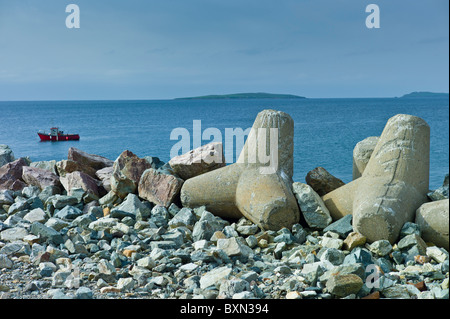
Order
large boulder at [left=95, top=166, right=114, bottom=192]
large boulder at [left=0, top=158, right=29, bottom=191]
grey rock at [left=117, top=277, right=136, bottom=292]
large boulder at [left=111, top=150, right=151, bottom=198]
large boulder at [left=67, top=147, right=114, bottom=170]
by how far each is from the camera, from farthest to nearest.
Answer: large boulder at [left=67, top=147, right=114, bottom=170]
large boulder at [left=0, top=158, right=29, bottom=191]
large boulder at [left=95, top=166, right=114, bottom=192]
large boulder at [left=111, top=150, right=151, bottom=198]
grey rock at [left=117, top=277, right=136, bottom=292]

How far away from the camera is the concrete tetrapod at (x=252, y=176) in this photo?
6.11m

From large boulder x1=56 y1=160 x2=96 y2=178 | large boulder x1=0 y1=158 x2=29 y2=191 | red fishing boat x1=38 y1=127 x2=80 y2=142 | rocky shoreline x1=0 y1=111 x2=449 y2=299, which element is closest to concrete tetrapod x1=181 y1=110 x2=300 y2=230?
rocky shoreline x1=0 y1=111 x2=449 y2=299

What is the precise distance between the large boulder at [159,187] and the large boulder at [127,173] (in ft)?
0.67

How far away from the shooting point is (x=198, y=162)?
698 centimetres

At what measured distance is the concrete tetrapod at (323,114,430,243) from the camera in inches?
206

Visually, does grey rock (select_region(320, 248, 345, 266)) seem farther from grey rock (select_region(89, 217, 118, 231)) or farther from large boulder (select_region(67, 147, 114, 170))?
large boulder (select_region(67, 147, 114, 170))

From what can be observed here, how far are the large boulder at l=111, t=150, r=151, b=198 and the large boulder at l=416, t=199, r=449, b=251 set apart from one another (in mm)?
4061

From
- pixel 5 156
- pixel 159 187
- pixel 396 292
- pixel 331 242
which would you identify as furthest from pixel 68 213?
pixel 396 292

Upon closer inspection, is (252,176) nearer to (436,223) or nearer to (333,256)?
(333,256)

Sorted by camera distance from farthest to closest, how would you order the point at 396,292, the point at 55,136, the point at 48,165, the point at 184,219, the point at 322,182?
the point at 55,136
the point at 48,165
the point at 322,182
the point at 184,219
the point at 396,292

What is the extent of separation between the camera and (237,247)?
4.86 meters

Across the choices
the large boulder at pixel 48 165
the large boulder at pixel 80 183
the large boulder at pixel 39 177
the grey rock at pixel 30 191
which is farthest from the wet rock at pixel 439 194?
the large boulder at pixel 48 165

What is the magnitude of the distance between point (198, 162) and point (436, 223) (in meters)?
3.39
